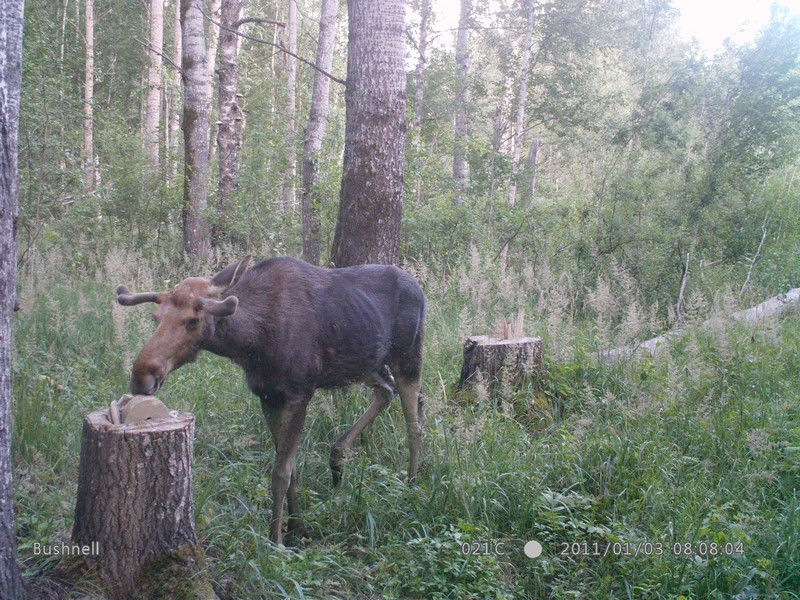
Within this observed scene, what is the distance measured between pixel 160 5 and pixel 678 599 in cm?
2402

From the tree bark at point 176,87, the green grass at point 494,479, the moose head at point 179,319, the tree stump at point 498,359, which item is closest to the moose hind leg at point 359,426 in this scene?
the green grass at point 494,479

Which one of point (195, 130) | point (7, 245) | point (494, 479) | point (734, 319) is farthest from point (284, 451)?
point (195, 130)

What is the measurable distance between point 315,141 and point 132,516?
11964 millimetres

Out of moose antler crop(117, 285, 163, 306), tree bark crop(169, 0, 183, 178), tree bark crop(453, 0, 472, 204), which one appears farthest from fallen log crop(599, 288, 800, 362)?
tree bark crop(169, 0, 183, 178)

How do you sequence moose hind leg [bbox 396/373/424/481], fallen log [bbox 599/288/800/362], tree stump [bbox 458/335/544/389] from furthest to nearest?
fallen log [bbox 599/288/800/362] → tree stump [bbox 458/335/544/389] → moose hind leg [bbox 396/373/424/481]

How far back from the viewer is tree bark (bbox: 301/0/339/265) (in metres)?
10.9

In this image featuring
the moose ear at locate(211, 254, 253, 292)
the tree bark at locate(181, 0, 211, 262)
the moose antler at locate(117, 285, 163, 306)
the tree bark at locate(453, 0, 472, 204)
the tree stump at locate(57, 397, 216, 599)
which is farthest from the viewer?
the tree bark at locate(453, 0, 472, 204)

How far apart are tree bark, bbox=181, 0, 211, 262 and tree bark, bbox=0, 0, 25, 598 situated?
879 centimetres

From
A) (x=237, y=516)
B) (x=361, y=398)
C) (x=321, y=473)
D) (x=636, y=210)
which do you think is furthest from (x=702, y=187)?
(x=237, y=516)

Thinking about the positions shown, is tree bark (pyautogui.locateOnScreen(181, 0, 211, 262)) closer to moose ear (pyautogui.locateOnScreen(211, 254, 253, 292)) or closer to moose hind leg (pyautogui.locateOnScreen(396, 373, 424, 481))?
moose hind leg (pyautogui.locateOnScreen(396, 373, 424, 481))

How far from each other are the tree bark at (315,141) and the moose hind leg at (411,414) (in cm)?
572

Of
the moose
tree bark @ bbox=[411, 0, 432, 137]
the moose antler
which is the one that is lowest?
the moose

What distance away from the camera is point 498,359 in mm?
6352

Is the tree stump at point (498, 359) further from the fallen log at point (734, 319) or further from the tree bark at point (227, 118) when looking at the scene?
the tree bark at point (227, 118)
